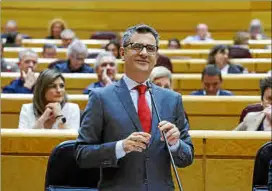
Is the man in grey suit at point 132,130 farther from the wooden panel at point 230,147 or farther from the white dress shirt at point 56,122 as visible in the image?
the white dress shirt at point 56,122

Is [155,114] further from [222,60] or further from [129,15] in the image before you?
[129,15]

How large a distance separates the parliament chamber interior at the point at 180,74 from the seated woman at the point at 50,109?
89 millimetres

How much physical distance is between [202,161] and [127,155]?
0.99 meters

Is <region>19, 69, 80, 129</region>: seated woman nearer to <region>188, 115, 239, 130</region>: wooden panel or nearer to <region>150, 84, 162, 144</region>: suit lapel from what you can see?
<region>188, 115, 239, 130</region>: wooden panel

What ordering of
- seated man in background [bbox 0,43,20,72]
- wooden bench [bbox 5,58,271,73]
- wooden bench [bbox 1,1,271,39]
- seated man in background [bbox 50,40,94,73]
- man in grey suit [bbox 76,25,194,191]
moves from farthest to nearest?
wooden bench [bbox 1,1,271,39]
wooden bench [bbox 5,58,271,73]
seated man in background [bbox 0,43,20,72]
seated man in background [bbox 50,40,94,73]
man in grey suit [bbox 76,25,194,191]

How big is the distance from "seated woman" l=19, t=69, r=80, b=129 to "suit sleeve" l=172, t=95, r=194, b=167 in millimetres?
1729

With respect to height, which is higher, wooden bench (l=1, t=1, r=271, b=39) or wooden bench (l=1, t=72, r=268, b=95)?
wooden bench (l=1, t=1, r=271, b=39)

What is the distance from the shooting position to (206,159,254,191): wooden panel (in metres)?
3.17

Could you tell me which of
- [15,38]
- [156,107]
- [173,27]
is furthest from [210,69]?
[173,27]

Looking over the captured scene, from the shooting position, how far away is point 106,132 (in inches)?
89.1

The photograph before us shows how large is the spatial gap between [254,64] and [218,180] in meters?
3.93

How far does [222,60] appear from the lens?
6.57 meters

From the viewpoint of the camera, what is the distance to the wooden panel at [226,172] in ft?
10.4

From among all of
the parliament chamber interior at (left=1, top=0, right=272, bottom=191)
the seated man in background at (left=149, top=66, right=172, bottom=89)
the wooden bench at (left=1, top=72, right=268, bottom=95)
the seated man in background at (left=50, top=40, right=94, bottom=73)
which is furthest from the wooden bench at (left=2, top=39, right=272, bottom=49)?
the seated man in background at (left=149, top=66, right=172, bottom=89)
